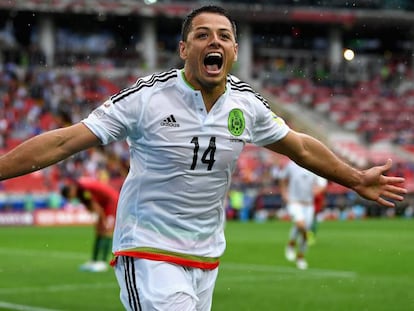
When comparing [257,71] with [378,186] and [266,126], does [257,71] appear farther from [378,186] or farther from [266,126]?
[266,126]

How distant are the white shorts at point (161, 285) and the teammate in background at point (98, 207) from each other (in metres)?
10.8

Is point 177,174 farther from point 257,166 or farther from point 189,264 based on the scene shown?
point 257,166

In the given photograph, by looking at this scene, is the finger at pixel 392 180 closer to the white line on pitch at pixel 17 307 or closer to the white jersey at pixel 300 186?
the white line on pitch at pixel 17 307

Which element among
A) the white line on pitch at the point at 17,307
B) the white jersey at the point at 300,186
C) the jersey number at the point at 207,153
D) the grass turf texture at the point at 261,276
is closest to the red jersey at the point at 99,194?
the grass turf texture at the point at 261,276

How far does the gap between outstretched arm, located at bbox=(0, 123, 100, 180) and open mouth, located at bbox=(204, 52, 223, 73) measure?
774 millimetres

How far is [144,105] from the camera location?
5.64 meters

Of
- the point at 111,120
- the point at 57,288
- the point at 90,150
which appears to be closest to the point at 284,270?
the point at 57,288

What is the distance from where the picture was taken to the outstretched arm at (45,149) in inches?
213

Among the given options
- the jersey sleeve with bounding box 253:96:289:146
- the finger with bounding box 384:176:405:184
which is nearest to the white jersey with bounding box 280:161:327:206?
the finger with bounding box 384:176:405:184

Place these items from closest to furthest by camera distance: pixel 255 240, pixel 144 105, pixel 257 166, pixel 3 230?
1. pixel 144 105
2. pixel 255 240
3. pixel 3 230
4. pixel 257 166

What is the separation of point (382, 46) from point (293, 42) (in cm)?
598

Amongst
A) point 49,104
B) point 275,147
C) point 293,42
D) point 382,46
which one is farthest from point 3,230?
point 382,46

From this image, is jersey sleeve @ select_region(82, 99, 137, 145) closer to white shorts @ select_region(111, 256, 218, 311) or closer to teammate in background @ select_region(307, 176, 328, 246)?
white shorts @ select_region(111, 256, 218, 311)

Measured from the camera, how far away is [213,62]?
568cm
